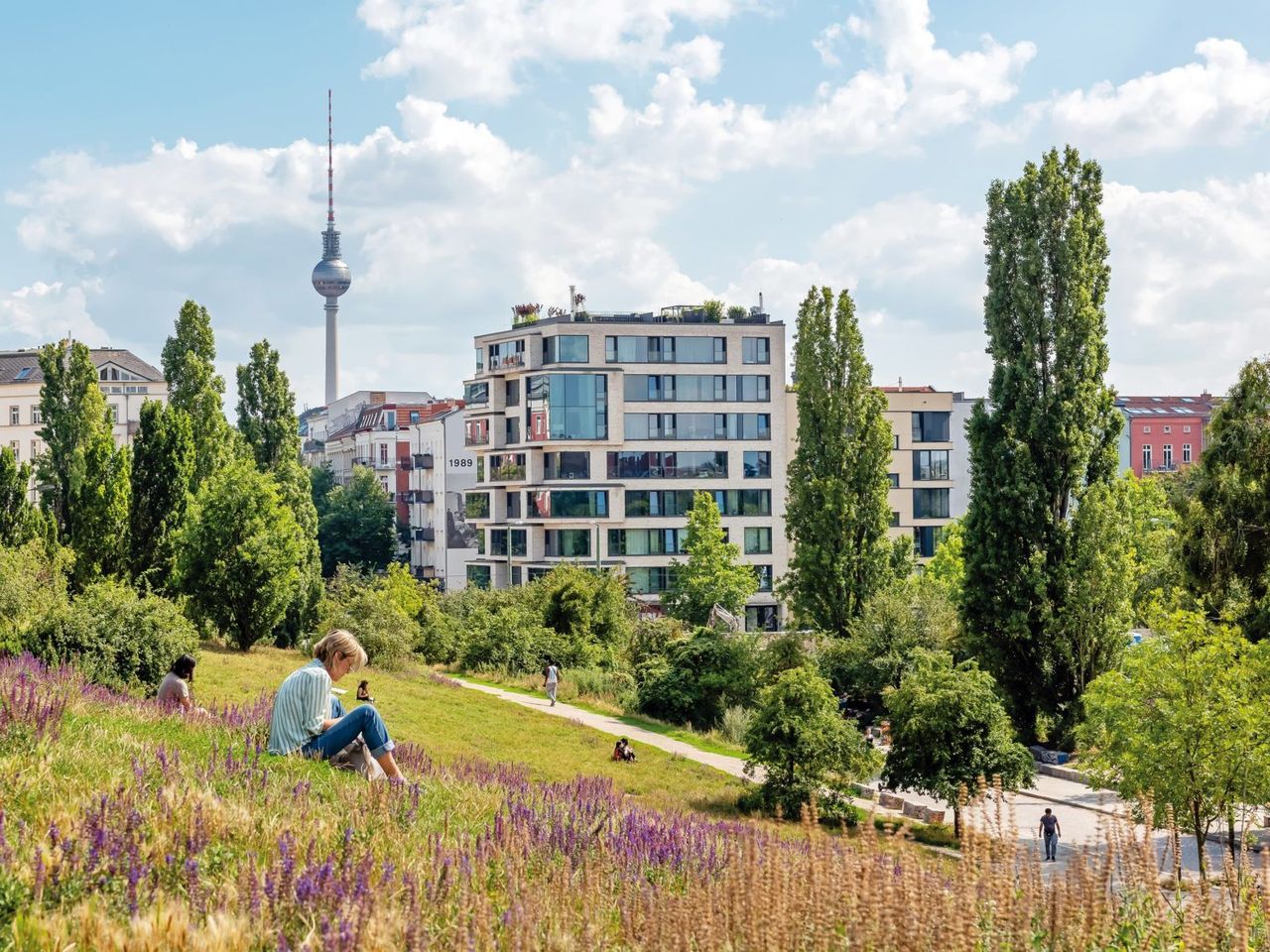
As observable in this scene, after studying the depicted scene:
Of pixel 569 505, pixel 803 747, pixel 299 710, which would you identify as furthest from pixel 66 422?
pixel 299 710

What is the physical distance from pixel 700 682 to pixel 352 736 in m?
33.9

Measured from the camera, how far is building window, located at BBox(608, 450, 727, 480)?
7731cm

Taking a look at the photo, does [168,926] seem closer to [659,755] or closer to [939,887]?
[939,887]

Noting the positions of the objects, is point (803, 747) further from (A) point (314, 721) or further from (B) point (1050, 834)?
(A) point (314, 721)

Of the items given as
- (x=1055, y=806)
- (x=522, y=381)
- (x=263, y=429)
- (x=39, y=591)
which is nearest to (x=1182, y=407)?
(x=522, y=381)

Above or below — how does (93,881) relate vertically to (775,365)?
below

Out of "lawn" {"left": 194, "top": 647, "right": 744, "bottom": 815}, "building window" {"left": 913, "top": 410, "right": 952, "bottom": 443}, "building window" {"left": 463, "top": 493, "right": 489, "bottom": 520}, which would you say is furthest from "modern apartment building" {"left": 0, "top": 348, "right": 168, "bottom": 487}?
"lawn" {"left": 194, "top": 647, "right": 744, "bottom": 815}

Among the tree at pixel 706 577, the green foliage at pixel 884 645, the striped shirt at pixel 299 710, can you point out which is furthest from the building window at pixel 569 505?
the striped shirt at pixel 299 710

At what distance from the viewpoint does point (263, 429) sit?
68688 mm

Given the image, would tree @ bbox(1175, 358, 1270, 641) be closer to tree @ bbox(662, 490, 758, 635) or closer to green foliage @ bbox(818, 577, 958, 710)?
green foliage @ bbox(818, 577, 958, 710)

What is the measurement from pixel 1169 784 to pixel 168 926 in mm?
20919

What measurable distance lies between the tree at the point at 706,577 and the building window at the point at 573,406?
28.8 ft

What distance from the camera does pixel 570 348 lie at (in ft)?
252

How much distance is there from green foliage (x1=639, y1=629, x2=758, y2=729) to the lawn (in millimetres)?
4911
